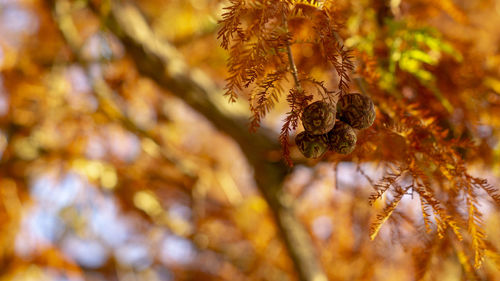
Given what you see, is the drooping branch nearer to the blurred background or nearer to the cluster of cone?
the blurred background

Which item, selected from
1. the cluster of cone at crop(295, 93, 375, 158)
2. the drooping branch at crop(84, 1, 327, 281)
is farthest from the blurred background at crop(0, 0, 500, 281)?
the cluster of cone at crop(295, 93, 375, 158)

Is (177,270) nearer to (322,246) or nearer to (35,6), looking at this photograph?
(322,246)

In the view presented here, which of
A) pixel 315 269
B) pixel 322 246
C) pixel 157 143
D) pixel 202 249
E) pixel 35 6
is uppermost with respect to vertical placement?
pixel 35 6

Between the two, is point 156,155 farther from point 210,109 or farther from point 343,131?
point 343,131

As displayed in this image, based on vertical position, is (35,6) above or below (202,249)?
above

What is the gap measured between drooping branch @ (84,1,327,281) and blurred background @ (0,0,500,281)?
44 millimetres

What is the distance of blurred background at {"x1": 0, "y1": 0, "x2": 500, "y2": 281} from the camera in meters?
1.35

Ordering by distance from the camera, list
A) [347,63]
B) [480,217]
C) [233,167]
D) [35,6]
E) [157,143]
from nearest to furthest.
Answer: [347,63]
[480,217]
[157,143]
[35,6]
[233,167]

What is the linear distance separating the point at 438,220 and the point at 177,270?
278 centimetres

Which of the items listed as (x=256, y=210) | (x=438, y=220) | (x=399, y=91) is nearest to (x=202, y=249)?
(x=256, y=210)

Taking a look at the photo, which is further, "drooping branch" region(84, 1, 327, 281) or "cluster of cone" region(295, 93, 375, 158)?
"drooping branch" region(84, 1, 327, 281)

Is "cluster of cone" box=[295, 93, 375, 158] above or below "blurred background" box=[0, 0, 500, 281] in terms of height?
below

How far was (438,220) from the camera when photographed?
68 centimetres

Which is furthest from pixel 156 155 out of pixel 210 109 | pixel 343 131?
pixel 343 131
